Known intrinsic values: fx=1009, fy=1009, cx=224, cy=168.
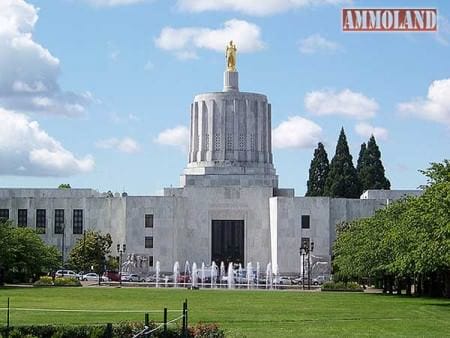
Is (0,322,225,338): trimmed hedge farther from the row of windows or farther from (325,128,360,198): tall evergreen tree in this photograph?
(325,128,360,198): tall evergreen tree

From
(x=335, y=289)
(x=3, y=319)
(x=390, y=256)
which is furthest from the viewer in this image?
(x=335, y=289)

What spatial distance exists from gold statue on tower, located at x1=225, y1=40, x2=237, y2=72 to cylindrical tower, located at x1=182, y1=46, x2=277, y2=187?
2.31 metres

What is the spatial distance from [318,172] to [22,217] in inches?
1244

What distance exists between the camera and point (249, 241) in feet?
311

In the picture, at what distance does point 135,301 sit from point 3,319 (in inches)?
566

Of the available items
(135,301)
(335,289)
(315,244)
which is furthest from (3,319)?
(315,244)

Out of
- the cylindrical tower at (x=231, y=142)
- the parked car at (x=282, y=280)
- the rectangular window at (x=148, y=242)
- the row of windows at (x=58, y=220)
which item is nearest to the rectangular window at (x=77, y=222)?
the row of windows at (x=58, y=220)

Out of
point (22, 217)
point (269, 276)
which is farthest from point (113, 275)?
point (22, 217)

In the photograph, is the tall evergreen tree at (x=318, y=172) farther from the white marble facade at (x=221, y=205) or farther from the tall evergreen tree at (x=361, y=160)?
the white marble facade at (x=221, y=205)

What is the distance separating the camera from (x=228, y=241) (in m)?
94.4

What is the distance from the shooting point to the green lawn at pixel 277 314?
29.2 metres

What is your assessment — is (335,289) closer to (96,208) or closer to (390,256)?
(390,256)

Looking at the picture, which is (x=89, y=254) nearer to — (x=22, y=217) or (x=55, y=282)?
(x=22, y=217)

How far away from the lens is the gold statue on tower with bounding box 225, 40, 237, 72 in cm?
Result: 9612
